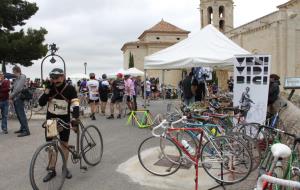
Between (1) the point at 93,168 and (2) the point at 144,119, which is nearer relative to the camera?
(1) the point at 93,168

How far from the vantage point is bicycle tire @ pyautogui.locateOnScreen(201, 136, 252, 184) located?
633cm

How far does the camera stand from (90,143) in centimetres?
726

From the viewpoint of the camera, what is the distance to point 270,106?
34.0 ft

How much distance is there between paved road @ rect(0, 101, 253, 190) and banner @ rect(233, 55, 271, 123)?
283 cm

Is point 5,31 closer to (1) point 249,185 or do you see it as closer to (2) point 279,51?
(1) point 249,185

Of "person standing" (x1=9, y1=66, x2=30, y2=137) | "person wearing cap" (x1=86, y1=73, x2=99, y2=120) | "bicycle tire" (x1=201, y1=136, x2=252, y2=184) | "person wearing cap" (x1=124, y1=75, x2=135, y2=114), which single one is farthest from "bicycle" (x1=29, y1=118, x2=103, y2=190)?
"person wearing cap" (x1=124, y1=75, x2=135, y2=114)

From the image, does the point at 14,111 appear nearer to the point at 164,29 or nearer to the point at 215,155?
the point at 215,155

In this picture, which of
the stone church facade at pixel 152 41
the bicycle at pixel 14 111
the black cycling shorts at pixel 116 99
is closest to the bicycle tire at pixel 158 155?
the bicycle at pixel 14 111

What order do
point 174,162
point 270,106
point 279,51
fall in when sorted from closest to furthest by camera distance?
point 174,162 → point 270,106 → point 279,51

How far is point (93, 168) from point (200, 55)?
6.89m

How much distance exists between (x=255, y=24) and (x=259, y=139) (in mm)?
45909

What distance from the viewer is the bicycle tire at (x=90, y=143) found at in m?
7.04

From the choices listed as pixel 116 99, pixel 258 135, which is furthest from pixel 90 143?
pixel 116 99

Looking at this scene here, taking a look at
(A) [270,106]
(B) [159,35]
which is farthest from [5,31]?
(B) [159,35]
